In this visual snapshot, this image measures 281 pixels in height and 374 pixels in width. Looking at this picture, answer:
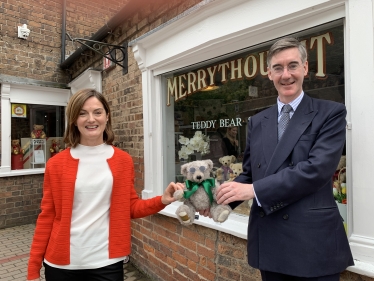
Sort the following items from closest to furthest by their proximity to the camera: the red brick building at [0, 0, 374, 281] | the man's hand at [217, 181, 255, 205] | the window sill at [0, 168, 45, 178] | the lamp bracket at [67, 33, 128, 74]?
1. the man's hand at [217, 181, 255, 205]
2. the red brick building at [0, 0, 374, 281]
3. the lamp bracket at [67, 33, 128, 74]
4. the window sill at [0, 168, 45, 178]

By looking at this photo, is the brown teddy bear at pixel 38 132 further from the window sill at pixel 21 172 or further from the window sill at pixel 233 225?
the window sill at pixel 233 225

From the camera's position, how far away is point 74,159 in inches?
72.0

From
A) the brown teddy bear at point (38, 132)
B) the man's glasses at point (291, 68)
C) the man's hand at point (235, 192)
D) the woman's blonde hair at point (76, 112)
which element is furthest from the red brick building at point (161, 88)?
the woman's blonde hair at point (76, 112)

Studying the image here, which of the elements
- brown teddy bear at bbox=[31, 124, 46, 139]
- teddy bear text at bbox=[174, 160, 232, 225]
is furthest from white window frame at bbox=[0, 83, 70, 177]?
teddy bear text at bbox=[174, 160, 232, 225]

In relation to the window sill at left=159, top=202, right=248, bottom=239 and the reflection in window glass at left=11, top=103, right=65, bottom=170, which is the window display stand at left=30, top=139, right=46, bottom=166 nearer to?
the reflection in window glass at left=11, top=103, right=65, bottom=170

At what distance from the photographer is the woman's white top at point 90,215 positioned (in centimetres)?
173

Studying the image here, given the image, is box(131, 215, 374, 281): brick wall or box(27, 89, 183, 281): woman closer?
box(27, 89, 183, 281): woman

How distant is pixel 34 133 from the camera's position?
21.2 feet

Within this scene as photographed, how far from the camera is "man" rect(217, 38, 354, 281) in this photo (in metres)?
1.32

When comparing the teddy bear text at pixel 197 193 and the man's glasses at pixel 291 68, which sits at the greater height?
the man's glasses at pixel 291 68

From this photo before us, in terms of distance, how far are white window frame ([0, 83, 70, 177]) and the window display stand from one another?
162 mm

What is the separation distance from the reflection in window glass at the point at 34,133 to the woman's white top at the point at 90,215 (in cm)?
519

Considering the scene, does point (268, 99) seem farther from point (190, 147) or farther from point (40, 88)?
point (40, 88)

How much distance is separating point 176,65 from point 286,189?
7.99 feet
